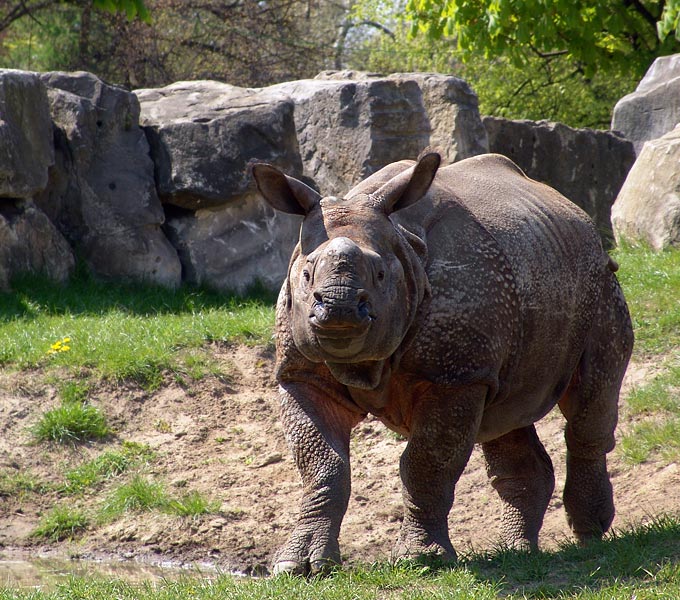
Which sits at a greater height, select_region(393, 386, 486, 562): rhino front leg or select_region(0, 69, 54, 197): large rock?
select_region(0, 69, 54, 197): large rock

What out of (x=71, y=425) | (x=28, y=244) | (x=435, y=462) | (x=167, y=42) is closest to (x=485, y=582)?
(x=435, y=462)

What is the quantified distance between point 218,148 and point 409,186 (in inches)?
215

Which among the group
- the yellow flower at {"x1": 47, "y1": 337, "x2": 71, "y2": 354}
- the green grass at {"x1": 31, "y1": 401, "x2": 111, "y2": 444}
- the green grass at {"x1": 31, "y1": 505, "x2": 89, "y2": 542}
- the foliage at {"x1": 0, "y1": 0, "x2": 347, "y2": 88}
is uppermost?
the foliage at {"x1": 0, "y1": 0, "x2": 347, "y2": 88}

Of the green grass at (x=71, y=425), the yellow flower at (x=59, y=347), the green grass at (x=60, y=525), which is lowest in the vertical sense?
the green grass at (x=60, y=525)

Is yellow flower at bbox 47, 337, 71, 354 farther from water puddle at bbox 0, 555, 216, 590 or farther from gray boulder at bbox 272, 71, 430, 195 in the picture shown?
gray boulder at bbox 272, 71, 430, 195

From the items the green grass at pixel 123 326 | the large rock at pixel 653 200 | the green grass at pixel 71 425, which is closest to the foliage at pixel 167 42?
the green grass at pixel 123 326

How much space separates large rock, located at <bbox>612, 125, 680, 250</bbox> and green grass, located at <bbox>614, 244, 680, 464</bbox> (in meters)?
0.20

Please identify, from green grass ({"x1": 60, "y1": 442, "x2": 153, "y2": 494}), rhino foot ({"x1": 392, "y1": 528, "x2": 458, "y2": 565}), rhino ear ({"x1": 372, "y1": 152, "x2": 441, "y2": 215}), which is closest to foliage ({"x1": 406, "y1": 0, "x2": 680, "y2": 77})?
green grass ({"x1": 60, "y1": 442, "x2": 153, "y2": 494})

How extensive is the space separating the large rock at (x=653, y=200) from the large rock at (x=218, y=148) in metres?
3.23

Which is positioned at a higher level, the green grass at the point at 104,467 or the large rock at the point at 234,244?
the large rock at the point at 234,244

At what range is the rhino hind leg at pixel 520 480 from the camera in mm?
→ 6621

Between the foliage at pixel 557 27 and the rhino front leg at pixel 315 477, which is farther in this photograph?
the foliage at pixel 557 27

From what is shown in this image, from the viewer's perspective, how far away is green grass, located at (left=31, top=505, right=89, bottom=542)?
693 cm

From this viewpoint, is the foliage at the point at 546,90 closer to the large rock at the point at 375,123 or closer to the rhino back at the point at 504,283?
the large rock at the point at 375,123
